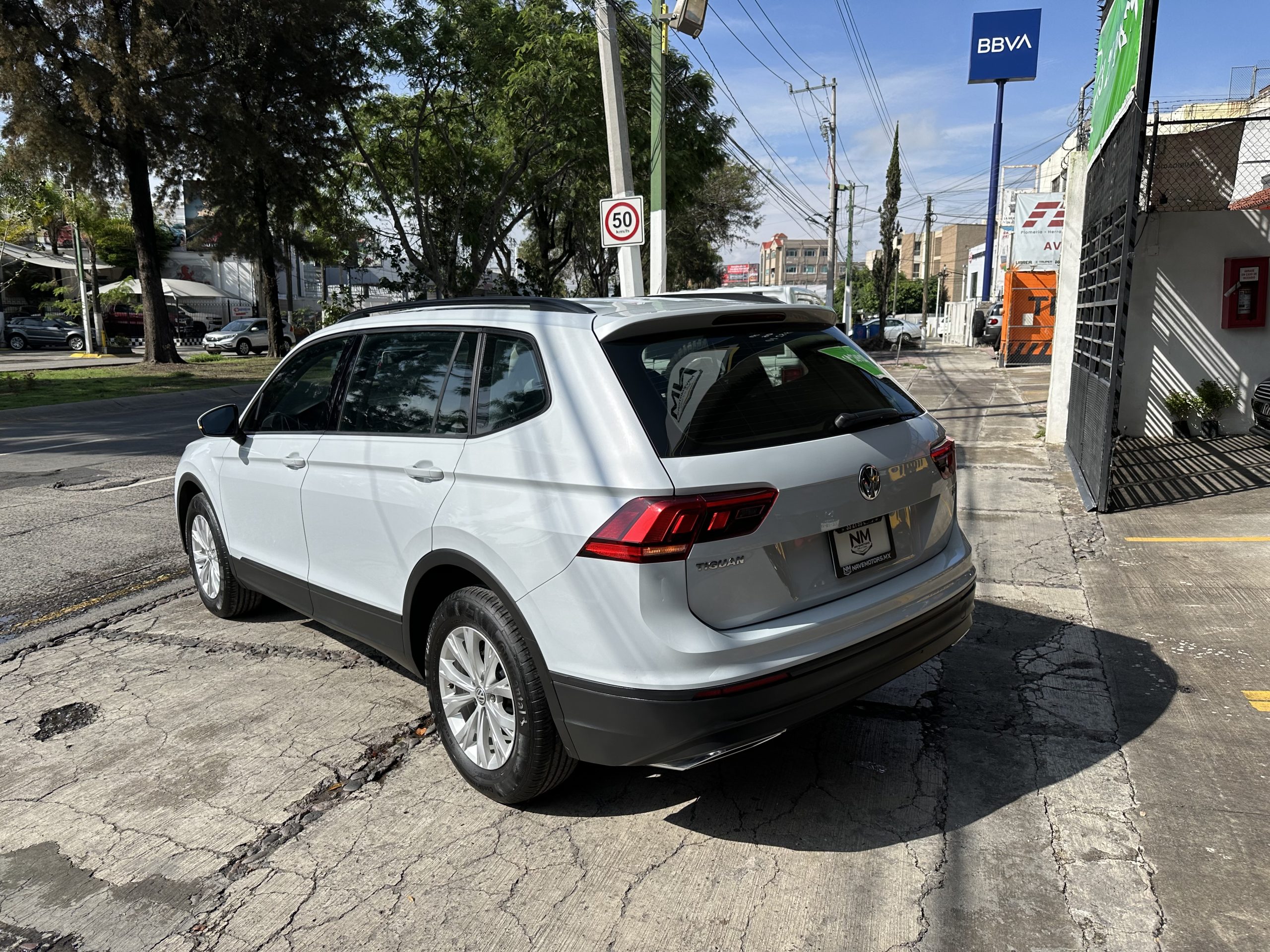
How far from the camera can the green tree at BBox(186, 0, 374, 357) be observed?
76.5 ft

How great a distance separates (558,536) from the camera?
2986 mm

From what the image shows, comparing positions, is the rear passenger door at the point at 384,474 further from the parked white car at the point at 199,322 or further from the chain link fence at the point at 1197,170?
the parked white car at the point at 199,322

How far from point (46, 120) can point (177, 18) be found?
3903mm

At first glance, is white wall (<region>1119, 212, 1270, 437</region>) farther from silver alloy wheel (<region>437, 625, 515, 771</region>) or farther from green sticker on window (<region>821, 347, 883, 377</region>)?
silver alloy wheel (<region>437, 625, 515, 771</region>)

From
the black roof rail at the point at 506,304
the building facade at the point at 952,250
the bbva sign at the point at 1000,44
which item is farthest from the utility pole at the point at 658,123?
the building facade at the point at 952,250

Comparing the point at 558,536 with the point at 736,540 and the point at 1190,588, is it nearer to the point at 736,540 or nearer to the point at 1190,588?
the point at 736,540

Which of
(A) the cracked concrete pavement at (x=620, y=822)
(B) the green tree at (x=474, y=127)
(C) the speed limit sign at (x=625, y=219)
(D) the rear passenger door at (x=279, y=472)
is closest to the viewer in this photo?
(A) the cracked concrete pavement at (x=620, y=822)

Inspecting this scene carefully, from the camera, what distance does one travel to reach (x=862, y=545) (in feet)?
10.7

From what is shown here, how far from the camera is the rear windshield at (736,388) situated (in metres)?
3.00

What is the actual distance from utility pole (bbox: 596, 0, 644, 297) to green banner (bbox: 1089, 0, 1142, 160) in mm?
5003

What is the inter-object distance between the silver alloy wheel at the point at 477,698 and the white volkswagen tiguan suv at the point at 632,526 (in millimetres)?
11

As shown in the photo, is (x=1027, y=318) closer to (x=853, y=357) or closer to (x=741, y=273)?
(x=853, y=357)

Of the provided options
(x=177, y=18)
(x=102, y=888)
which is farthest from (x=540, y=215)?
(x=102, y=888)

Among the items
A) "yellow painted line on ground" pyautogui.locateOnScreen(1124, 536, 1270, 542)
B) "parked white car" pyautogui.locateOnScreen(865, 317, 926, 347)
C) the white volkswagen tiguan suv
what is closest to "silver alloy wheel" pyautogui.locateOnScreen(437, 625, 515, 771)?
the white volkswagen tiguan suv
